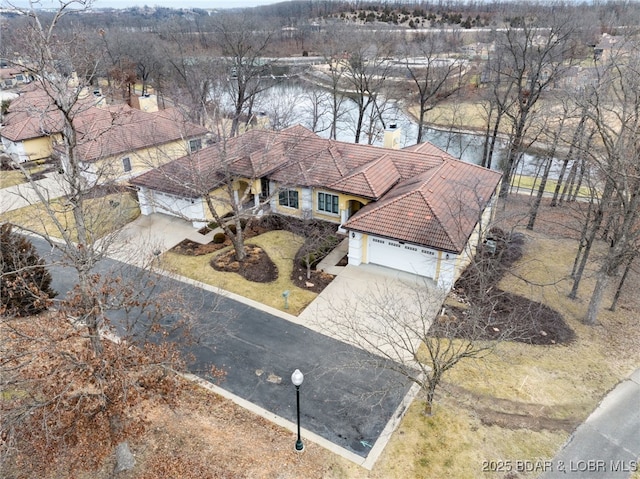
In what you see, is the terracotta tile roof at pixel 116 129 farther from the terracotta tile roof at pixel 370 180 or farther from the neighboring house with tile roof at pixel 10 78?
the neighboring house with tile roof at pixel 10 78

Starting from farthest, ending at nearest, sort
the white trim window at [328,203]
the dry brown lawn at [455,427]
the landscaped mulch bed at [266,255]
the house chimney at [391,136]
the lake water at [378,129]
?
the lake water at [378,129]
the house chimney at [391,136]
the white trim window at [328,203]
the landscaped mulch bed at [266,255]
the dry brown lawn at [455,427]

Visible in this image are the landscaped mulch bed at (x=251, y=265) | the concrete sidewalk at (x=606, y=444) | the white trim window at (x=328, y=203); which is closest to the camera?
the concrete sidewalk at (x=606, y=444)

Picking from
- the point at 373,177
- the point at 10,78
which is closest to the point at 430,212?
the point at 373,177

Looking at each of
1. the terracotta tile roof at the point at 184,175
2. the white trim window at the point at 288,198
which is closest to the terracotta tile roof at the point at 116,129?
the terracotta tile roof at the point at 184,175

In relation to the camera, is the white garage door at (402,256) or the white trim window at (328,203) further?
the white trim window at (328,203)

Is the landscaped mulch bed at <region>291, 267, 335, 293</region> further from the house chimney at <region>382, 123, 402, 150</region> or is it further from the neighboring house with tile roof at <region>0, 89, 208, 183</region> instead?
the neighboring house with tile roof at <region>0, 89, 208, 183</region>

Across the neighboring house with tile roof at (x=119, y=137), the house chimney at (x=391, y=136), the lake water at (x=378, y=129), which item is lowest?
the lake water at (x=378, y=129)

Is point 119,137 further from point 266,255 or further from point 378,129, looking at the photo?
point 378,129
